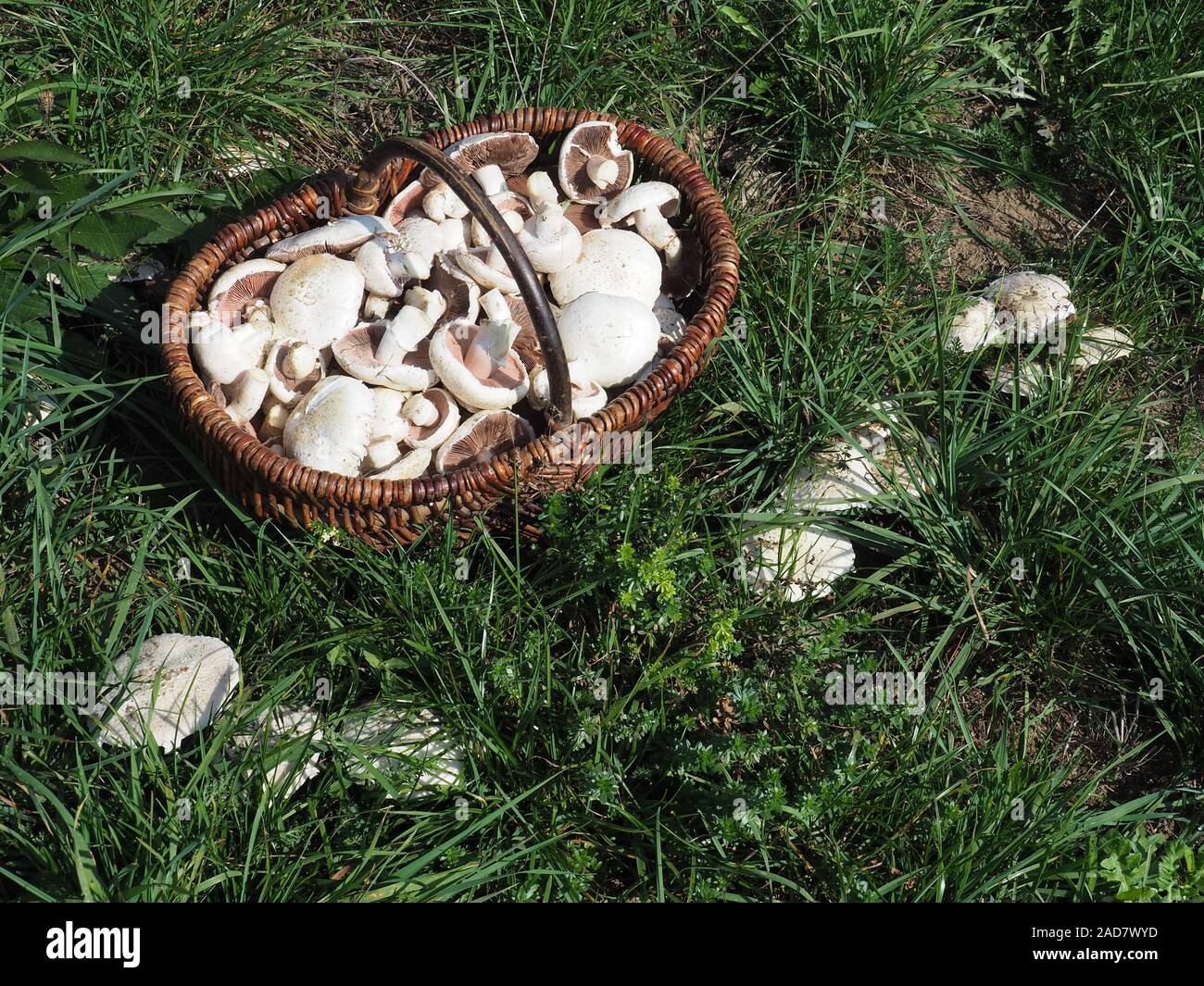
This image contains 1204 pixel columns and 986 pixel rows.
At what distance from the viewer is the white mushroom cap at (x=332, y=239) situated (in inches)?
127

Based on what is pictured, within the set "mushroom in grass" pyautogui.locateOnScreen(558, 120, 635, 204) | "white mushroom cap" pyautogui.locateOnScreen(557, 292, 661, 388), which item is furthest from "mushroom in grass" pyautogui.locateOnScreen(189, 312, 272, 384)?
"mushroom in grass" pyautogui.locateOnScreen(558, 120, 635, 204)

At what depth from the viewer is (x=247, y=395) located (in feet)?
9.78

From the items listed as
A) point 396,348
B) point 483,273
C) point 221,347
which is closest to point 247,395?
point 221,347

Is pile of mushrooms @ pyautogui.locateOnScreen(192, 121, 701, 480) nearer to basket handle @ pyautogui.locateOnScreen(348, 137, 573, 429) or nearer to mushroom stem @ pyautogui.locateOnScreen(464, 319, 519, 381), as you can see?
mushroom stem @ pyautogui.locateOnScreen(464, 319, 519, 381)

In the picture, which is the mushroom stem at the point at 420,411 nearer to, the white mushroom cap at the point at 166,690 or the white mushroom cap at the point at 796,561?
the white mushroom cap at the point at 166,690

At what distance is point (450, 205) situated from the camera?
3387mm

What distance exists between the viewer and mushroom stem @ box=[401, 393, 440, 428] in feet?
10.0

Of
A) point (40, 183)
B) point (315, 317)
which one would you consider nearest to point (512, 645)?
point (315, 317)

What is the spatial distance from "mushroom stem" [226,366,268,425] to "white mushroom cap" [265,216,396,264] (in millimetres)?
431

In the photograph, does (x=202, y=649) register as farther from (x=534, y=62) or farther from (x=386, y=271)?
(x=534, y=62)

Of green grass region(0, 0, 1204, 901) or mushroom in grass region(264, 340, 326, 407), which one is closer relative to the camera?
green grass region(0, 0, 1204, 901)

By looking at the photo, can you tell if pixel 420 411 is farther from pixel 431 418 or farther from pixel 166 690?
pixel 166 690

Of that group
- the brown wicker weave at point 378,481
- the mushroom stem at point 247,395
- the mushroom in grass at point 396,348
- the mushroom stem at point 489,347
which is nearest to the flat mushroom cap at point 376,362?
the mushroom in grass at point 396,348

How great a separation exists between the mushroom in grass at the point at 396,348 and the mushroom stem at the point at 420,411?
0.08 m
